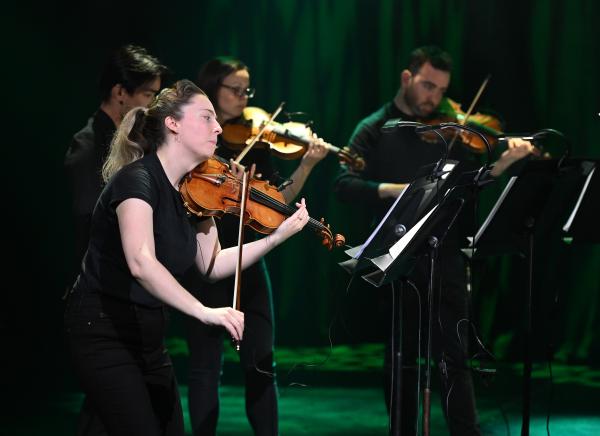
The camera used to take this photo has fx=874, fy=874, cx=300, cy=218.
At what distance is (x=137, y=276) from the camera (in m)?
Result: 2.23

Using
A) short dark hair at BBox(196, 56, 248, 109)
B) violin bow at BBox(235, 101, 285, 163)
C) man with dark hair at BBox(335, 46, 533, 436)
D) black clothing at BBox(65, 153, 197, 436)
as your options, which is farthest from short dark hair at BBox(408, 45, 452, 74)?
black clothing at BBox(65, 153, 197, 436)

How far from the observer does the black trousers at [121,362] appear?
229 cm

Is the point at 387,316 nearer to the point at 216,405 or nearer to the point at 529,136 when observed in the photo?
the point at 216,405

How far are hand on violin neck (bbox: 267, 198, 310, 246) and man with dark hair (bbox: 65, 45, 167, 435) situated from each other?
0.69m

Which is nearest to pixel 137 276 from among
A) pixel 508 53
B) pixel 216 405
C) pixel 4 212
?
pixel 216 405

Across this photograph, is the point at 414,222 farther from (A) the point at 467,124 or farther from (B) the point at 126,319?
(A) the point at 467,124

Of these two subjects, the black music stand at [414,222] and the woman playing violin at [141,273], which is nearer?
the woman playing violin at [141,273]

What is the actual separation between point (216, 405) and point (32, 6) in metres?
3.16

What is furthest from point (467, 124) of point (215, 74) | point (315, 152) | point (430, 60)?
point (215, 74)

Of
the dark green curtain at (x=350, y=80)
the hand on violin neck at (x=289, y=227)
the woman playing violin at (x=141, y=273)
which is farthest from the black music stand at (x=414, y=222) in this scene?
the dark green curtain at (x=350, y=80)

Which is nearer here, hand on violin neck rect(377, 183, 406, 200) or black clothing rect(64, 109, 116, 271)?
black clothing rect(64, 109, 116, 271)

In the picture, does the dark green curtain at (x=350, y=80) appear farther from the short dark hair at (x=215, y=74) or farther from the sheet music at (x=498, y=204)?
the sheet music at (x=498, y=204)

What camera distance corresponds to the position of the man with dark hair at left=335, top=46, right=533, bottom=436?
132 inches

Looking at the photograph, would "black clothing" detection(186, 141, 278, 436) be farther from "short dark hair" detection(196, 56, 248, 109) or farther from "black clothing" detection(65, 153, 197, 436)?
"black clothing" detection(65, 153, 197, 436)
